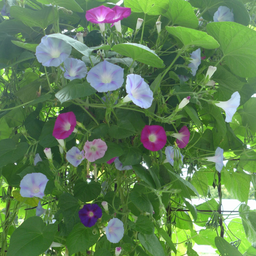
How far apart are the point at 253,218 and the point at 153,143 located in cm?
41

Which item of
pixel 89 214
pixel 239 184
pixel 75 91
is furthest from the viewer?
pixel 239 184

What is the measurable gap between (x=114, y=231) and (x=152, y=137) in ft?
0.69

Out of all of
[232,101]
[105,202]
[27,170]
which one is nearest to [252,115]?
[232,101]

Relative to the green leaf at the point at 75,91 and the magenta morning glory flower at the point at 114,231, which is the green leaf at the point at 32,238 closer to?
the magenta morning glory flower at the point at 114,231

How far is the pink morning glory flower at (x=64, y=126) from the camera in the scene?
1.66 feet

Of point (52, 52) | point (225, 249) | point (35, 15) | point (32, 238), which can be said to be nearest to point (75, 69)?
point (52, 52)

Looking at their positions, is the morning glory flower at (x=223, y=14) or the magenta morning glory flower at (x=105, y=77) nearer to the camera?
the magenta morning glory flower at (x=105, y=77)

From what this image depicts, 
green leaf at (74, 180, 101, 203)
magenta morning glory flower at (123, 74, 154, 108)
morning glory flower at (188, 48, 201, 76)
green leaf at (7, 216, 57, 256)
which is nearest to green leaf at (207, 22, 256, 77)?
morning glory flower at (188, 48, 201, 76)

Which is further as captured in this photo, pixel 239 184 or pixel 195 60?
pixel 239 184

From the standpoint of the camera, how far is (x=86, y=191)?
58 centimetres

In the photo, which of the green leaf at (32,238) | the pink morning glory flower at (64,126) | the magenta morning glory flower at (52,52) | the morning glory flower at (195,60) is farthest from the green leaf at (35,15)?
the green leaf at (32,238)

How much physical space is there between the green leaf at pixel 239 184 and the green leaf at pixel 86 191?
41cm

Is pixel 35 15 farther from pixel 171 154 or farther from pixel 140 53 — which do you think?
pixel 171 154

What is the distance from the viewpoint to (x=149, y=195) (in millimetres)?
605
